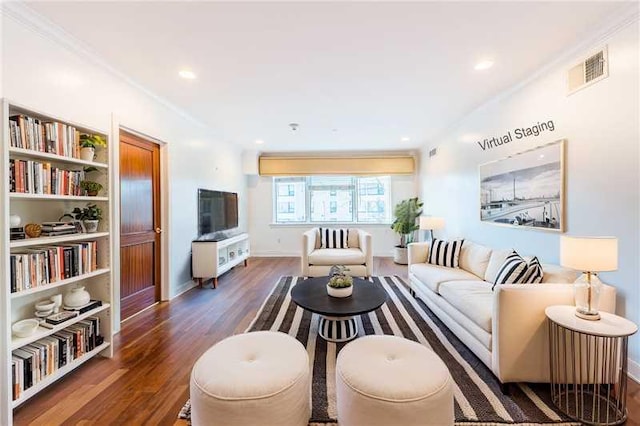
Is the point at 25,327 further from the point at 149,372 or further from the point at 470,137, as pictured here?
the point at 470,137

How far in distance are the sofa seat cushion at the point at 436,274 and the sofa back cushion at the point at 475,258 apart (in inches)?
2.9

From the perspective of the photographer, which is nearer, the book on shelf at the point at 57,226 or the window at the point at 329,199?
the book on shelf at the point at 57,226

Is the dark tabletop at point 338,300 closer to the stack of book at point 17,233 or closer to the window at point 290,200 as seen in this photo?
the stack of book at point 17,233

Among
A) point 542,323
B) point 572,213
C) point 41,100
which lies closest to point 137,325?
point 41,100

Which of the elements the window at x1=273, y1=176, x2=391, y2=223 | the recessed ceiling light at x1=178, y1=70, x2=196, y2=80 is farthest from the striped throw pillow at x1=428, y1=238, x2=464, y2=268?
the recessed ceiling light at x1=178, y1=70, x2=196, y2=80

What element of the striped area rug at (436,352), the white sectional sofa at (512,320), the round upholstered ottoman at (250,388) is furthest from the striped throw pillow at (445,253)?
the round upholstered ottoman at (250,388)

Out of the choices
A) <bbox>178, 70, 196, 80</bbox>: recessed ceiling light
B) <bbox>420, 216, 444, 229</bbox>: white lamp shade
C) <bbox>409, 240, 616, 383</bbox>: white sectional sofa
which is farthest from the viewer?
<bbox>420, 216, 444, 229</bbox>: white lamp shade

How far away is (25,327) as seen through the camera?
5.81 feet

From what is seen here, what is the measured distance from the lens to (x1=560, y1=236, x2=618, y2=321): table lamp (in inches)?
65.2

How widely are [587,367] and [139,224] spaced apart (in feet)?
13.4

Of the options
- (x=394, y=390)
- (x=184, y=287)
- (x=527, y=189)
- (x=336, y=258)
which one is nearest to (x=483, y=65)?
(x=527, y=189)

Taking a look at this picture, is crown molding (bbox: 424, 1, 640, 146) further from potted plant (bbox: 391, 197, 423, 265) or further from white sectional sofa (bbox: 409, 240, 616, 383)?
potted plant (bbox: 391, 197, 423, 265)

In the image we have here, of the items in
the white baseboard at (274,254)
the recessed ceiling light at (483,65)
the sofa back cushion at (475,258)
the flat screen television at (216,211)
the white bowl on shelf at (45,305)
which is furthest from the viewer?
the white baseboard at (274,254)

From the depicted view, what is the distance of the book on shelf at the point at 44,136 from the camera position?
67.2 inches
